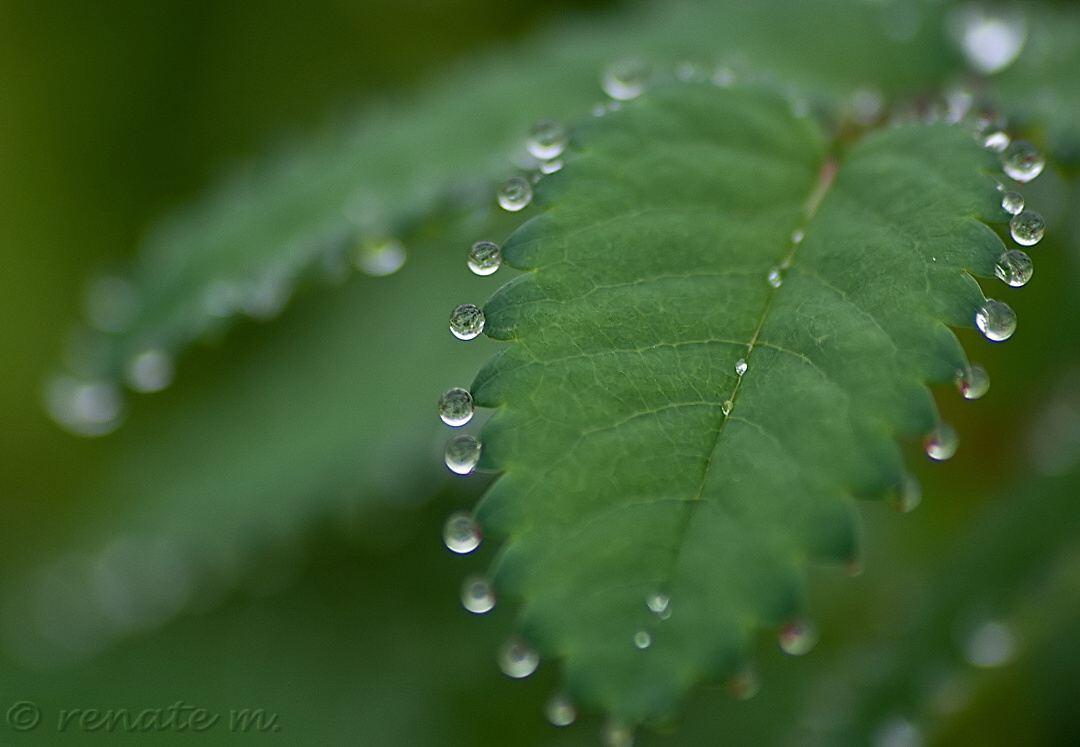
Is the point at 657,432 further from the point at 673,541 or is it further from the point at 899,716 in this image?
the point at 899,716

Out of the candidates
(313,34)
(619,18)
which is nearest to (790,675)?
(619,18)

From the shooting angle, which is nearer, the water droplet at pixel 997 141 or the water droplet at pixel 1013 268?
the water droplet at pixel 1013 268

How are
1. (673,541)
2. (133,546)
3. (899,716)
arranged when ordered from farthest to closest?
(133,546) < (899,716) < (673,541)

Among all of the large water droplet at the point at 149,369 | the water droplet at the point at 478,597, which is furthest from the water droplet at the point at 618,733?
the large water droplet at the point at 149,369

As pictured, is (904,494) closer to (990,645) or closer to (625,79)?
(990,645)

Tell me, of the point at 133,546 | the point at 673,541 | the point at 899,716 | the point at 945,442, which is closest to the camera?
the point at 673,541

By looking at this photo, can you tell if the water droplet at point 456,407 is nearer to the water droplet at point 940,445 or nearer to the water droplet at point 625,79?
the water droplet at point 940,445
